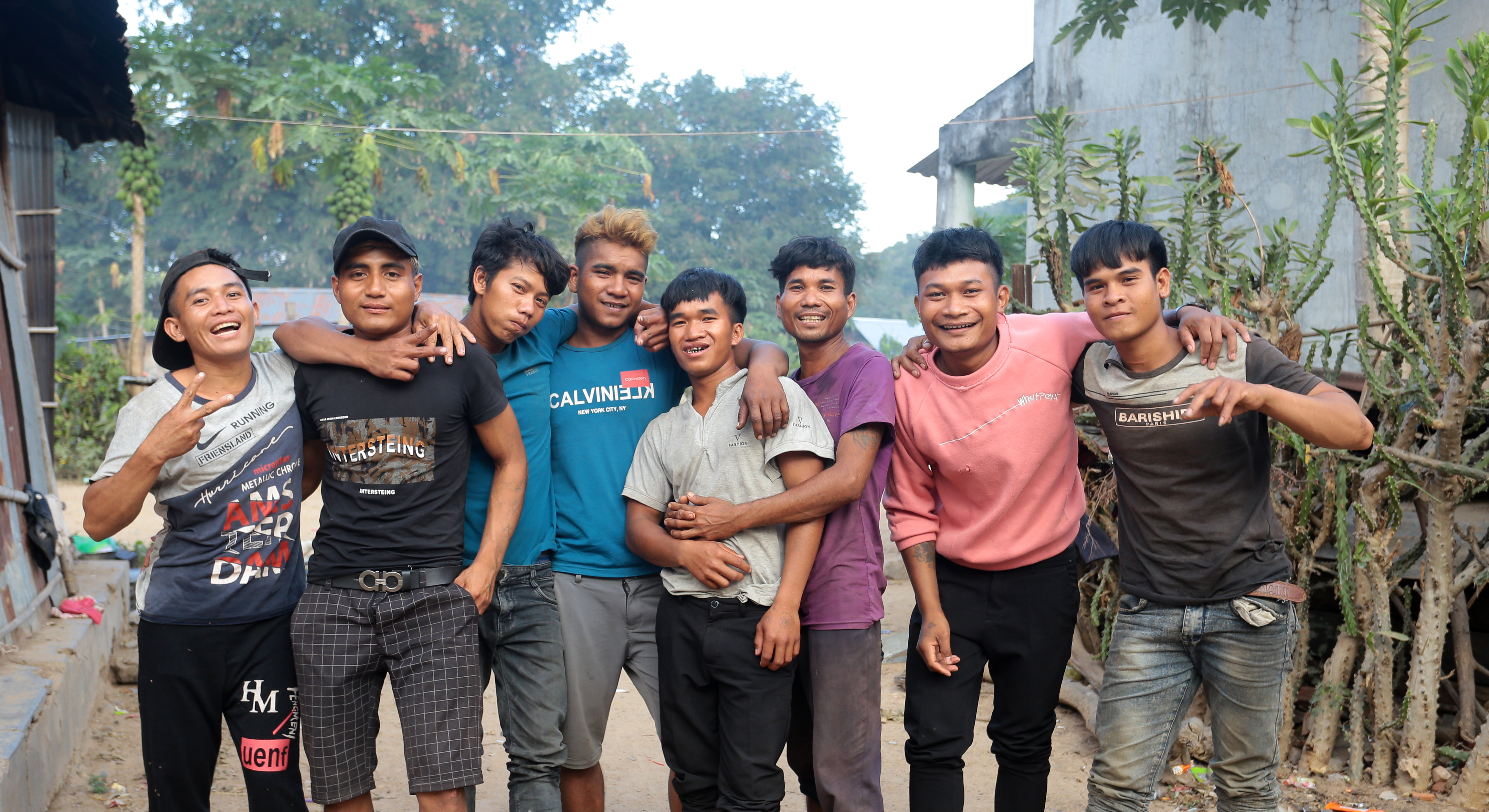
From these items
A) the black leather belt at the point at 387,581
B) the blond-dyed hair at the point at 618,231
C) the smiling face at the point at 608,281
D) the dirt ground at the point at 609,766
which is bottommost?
the dirt ground at the point at 609,766

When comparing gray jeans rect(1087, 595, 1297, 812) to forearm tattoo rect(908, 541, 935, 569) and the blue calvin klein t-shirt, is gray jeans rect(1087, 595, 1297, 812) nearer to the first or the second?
forearm tattoo rect(908, 541, 935, 569)

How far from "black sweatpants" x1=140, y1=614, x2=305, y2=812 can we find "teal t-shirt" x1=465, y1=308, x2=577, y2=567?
1.76ft

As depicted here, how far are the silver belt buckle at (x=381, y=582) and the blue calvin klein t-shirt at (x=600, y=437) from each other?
1.70 ft

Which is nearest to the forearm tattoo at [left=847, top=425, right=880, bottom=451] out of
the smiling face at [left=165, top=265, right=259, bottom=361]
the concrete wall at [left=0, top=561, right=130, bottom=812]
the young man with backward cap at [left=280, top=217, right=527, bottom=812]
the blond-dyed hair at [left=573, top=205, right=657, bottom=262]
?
the blond-dyed hair at [left=573, top=205, right=657, bottom=262]

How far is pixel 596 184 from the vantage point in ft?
67.9

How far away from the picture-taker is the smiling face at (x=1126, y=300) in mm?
2602

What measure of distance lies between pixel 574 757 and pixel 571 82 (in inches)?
1141

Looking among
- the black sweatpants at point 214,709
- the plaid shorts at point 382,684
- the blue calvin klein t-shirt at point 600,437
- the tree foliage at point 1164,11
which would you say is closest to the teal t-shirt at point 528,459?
the blue calvin klein t-shirt at point 600,437

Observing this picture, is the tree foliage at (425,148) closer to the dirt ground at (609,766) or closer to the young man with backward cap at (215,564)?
the dirt ground at (609,766)

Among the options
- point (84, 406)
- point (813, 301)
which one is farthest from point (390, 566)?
point (84, 406)

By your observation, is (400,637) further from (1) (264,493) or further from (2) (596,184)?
(2) (596,184)

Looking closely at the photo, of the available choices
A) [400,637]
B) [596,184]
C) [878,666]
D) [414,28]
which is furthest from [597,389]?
[414,28]

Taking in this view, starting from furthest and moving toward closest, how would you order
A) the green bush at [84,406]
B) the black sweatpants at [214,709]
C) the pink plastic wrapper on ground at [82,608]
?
the green bush at [84,406], the pink plastic wrapper on ground at [82,608], the black sweatpants at [214,709]

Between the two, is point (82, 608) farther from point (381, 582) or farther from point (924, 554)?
point (924, 554)
